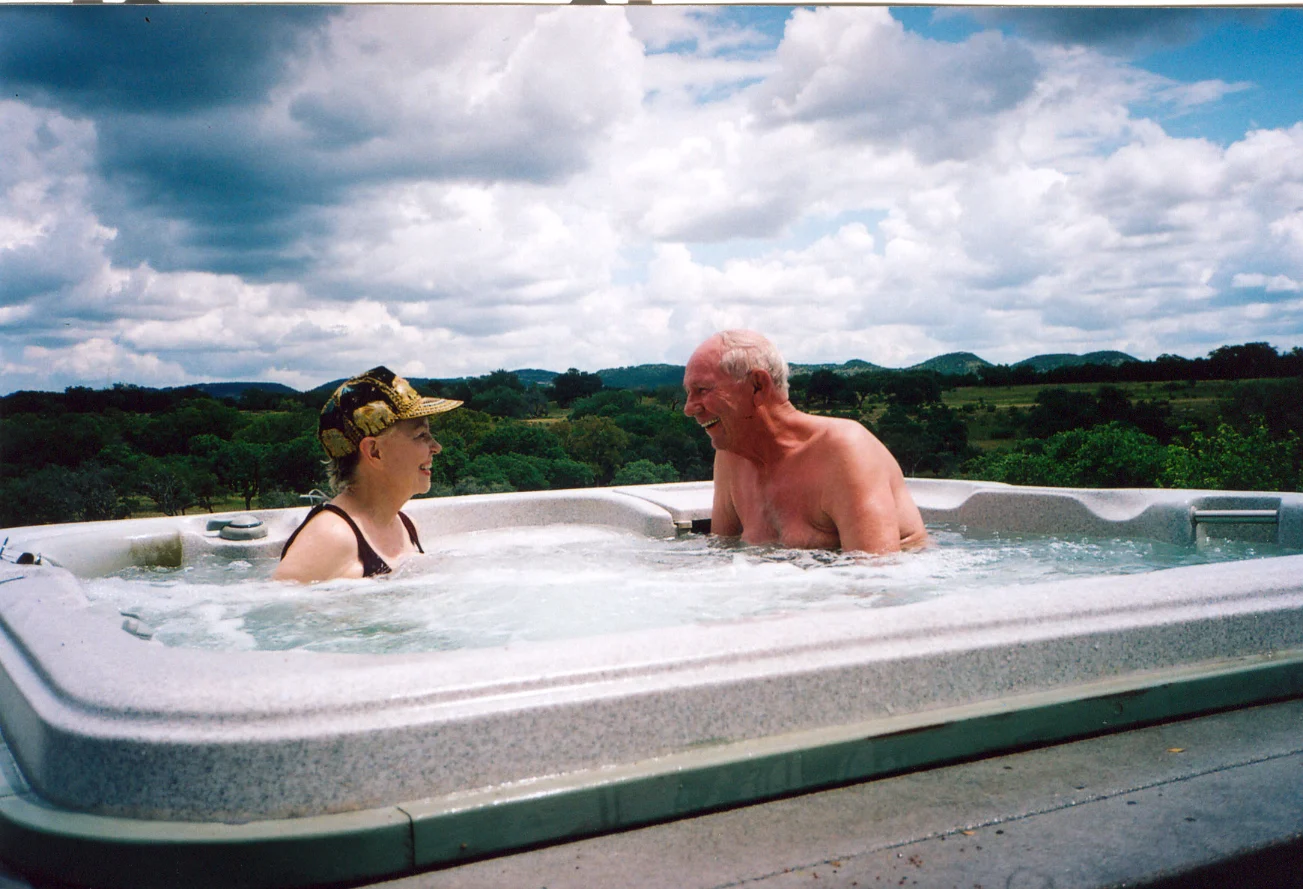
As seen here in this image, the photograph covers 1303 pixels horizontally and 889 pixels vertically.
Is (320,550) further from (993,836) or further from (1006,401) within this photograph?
(1006,401)

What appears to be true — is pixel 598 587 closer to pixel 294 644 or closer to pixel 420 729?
pixel 294 644

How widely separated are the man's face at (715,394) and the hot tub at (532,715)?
4.34 feet

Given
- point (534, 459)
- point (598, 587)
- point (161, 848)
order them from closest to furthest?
point (161, 848) → point (598, 587) → point (534, 459)

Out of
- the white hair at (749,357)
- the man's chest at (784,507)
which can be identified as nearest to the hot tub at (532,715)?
the man's chest at (784,507)

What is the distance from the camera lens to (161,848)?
98 centimetres

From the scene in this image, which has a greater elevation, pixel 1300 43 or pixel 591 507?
pixel 1300 43

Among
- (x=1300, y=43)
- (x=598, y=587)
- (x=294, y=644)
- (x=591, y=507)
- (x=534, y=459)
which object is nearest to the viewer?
(x=294, y=644)

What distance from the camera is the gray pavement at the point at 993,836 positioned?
102 cm

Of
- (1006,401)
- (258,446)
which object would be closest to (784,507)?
(258,446)

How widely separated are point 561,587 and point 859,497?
82 centimetres

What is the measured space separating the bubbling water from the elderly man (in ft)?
0.26

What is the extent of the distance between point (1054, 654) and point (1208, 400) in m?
7.12

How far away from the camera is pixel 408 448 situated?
2.32 metres

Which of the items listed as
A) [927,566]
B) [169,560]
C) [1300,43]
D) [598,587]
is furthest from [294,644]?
[1300,43]
